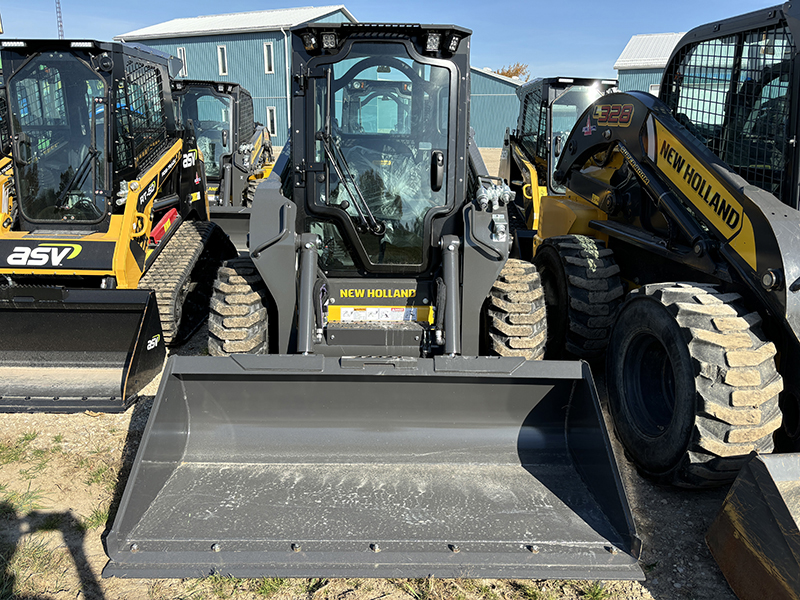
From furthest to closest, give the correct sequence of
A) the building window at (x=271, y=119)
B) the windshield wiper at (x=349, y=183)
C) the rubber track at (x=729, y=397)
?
1. the building window at (x=271, y=119)
2. the windshield wiper at (x=349, y=183)
3. the rubber track at (x=729, y=397)

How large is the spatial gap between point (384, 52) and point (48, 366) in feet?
11.0

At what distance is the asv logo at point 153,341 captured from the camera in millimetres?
4321

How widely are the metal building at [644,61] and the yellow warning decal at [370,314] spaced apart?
2452cm

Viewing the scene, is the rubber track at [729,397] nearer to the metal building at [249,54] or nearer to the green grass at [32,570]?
the green grass at [32,570]

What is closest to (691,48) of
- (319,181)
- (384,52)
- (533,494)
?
(384,52)

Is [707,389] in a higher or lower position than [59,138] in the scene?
lower

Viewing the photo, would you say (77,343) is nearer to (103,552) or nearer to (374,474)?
(103,552)

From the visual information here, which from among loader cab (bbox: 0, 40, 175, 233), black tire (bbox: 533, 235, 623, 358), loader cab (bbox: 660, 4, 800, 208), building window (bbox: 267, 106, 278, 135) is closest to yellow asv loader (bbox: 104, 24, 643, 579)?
black tire (bbox: 533, 235, 623, 358)

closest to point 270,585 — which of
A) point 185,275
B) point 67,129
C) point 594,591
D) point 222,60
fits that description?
point 594,591

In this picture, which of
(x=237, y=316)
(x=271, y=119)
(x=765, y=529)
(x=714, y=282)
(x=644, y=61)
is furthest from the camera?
(x=644, y=61)

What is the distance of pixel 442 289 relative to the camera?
3.86m

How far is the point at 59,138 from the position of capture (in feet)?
16.8

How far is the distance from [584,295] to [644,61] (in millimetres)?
26246

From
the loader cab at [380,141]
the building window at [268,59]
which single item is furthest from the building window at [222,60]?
the loader cab at [380,141]
